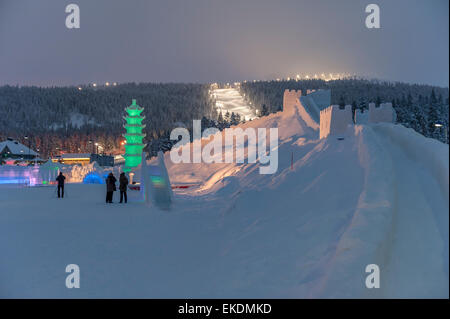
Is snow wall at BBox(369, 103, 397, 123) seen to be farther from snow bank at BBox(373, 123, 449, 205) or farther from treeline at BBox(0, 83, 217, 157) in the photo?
treeline at BBox(0, 83, 217, 157)

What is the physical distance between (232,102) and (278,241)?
153720 millimetres

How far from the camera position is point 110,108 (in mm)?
164375

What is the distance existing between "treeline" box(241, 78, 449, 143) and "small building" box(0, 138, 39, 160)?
159ft

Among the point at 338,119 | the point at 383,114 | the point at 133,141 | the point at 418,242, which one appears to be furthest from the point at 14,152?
the point at 418,242

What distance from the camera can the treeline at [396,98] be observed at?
61562mm

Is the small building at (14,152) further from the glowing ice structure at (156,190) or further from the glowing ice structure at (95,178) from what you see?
the glowing ice structure at (156,190)

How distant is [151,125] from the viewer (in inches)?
5315

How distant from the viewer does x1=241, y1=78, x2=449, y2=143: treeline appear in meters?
61.6

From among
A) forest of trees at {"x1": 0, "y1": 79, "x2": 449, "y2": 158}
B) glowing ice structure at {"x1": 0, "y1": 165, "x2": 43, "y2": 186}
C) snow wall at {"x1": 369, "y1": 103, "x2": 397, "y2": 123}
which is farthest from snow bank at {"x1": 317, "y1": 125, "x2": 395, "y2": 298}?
forest of trees at {"x1": 0, "y1": 79, "x2": 449, "y2": 158}

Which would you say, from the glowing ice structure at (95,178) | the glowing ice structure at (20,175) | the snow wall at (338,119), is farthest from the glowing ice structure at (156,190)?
the glowing ice structure at (20,175)

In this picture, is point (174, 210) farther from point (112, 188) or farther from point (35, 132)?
point (35, 132)

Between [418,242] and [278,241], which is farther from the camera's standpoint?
[278,241]

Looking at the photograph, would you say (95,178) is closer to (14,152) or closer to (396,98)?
(14,152)

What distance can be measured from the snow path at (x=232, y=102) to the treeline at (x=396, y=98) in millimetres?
3274
